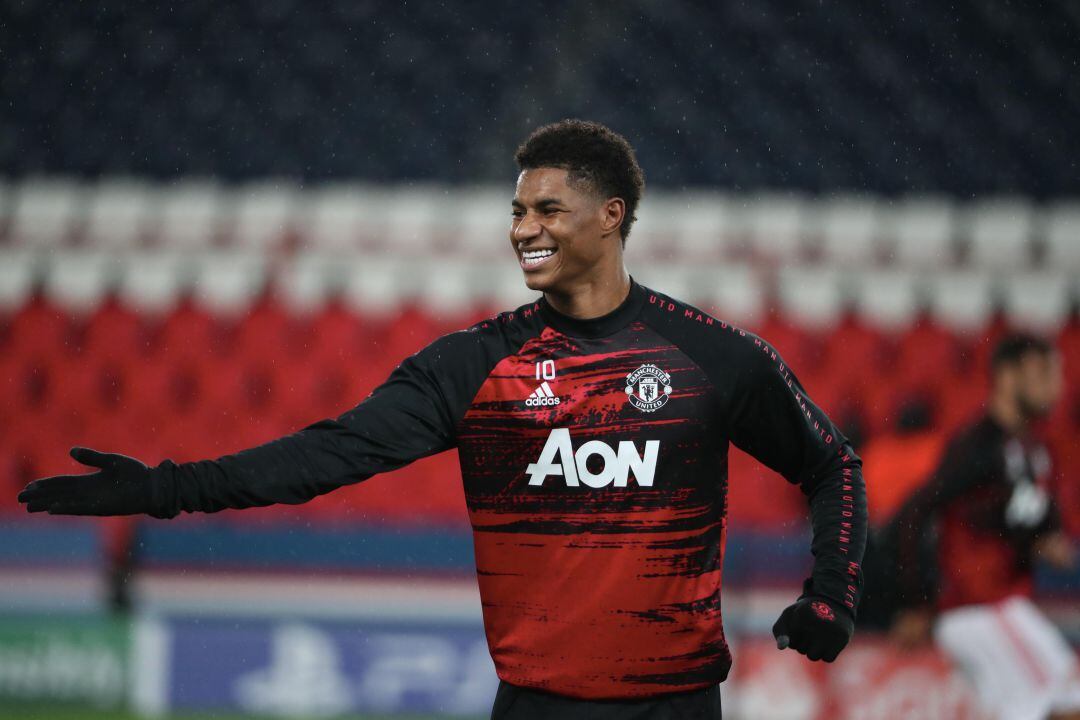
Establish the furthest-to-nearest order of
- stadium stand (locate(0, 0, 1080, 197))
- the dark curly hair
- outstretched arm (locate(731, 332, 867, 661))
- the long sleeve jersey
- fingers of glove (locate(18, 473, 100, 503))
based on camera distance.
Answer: stadium stand (locate(0, 0, 1080, 197)) → the long sleeve jersey → the dark curly hair → outstretched arm (locate(731, 332, 867, 661)) → fingers of glove (locate(18, 473, 100, 503))

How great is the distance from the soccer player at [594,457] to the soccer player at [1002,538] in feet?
7.30

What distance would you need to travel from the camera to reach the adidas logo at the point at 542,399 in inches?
94.9

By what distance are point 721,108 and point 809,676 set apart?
4.66 meters

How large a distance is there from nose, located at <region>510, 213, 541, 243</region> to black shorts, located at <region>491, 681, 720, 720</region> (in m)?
0.82

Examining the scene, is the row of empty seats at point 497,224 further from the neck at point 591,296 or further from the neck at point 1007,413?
the neck at point 591,296

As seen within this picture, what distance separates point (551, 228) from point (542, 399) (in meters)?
0.32

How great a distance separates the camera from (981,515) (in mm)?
4594

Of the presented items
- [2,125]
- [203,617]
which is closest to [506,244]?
[203,617]

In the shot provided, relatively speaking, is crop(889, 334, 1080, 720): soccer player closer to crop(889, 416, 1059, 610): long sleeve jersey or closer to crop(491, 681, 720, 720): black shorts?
crop(889, 416, 1059, 610): long sleeve jersey

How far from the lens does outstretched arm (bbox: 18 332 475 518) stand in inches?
84.7

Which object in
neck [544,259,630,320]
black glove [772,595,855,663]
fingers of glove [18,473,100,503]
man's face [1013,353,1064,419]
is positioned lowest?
black glove [772,595,855,663]

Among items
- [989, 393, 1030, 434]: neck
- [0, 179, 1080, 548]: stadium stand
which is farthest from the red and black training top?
[0, 179, 1080, 548]: stadium stand

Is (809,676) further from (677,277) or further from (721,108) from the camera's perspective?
(721,108)

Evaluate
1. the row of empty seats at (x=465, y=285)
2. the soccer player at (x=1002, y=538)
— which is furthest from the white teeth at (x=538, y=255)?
the row of empty seats at (x=465, y=285)
